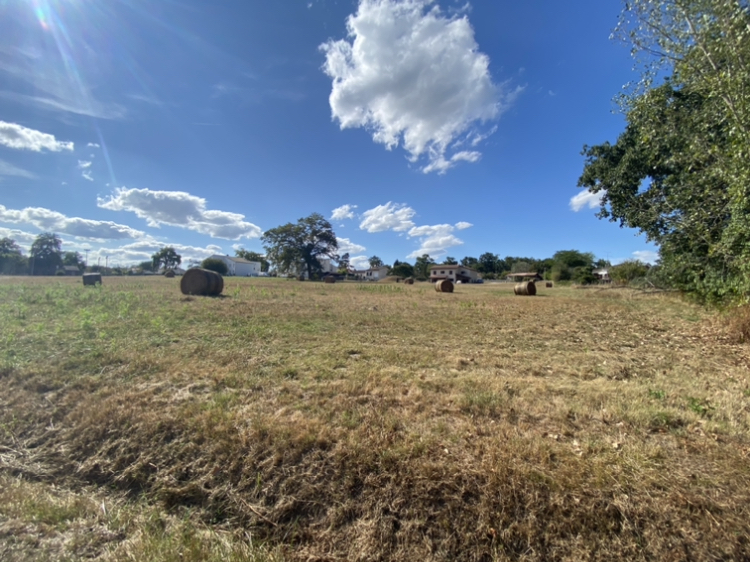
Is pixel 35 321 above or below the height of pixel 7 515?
above

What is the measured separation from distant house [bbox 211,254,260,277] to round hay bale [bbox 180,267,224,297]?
239ft

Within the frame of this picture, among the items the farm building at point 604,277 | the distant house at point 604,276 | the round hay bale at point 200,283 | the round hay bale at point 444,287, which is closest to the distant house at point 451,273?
the distant house at point 604,276

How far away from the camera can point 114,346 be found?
552cm

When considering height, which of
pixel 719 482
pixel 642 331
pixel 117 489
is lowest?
pixel 117 489

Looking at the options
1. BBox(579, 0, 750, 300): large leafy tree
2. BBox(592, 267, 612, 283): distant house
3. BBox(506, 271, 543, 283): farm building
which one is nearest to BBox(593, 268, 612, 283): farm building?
BBox(592, 267, 612, 283): distant house

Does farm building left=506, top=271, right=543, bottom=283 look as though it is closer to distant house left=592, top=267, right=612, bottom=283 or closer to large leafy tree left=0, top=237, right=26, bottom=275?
distant house left=592, top=267, right=612, bottom=283

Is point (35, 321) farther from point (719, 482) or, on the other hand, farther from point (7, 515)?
point (719, 482)

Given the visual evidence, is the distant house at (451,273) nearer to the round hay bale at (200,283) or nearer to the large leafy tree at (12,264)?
the round hay bale at (200,283)

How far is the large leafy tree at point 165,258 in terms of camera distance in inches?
3354

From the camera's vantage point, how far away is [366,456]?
8.75 ft

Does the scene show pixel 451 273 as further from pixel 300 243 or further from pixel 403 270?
pixel 300 243

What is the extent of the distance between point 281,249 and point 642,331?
181ft

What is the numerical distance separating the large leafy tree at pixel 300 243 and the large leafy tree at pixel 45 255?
45715 mm

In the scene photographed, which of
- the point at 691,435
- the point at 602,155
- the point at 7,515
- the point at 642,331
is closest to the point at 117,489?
the point at 7,515
